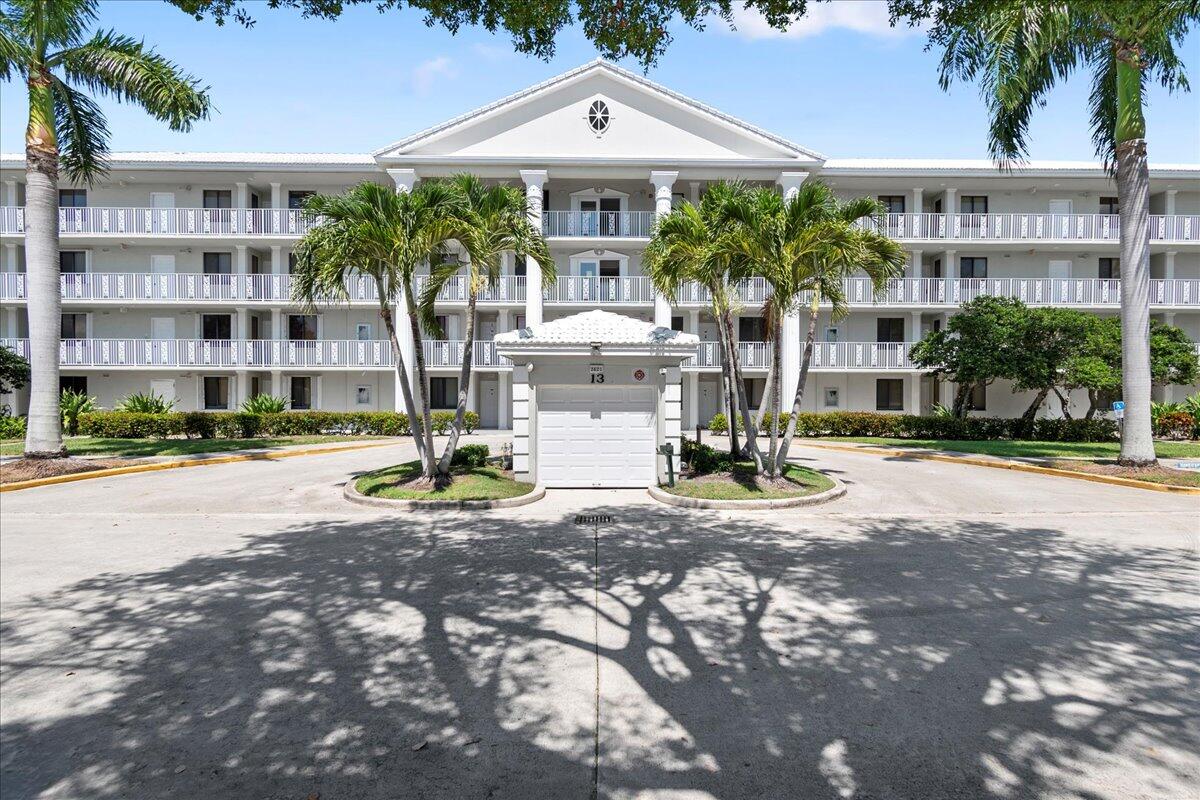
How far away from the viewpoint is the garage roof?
43.5 ft

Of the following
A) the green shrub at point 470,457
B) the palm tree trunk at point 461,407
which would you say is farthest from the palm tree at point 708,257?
the green shrub at point 470,457

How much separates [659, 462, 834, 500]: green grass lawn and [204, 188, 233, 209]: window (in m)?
26.8

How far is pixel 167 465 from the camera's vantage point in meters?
15.9

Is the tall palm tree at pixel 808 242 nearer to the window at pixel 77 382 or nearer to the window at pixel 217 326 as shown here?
the window at pixel 217 326

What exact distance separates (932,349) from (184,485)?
24207 mm

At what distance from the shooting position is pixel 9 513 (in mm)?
10273

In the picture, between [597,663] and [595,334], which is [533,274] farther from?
[597,663]

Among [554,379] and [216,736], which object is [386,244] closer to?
[554,379]

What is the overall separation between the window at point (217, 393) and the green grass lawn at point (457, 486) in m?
19.7

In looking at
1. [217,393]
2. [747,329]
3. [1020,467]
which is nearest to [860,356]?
[747,329]

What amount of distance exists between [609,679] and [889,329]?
95.3 ft

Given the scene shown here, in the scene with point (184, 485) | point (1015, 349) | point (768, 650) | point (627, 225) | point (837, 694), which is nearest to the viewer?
point (837, 694)

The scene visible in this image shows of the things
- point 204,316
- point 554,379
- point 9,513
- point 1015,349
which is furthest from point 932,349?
point 204,316

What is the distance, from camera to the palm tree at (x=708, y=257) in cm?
1288
